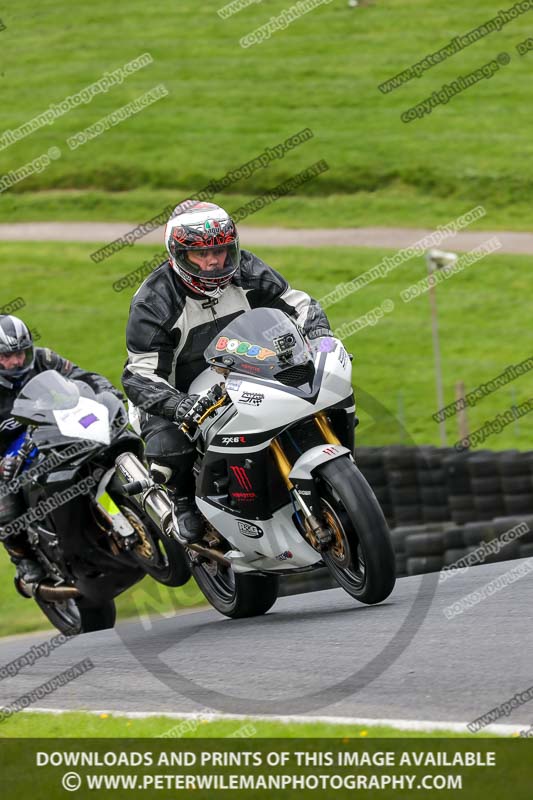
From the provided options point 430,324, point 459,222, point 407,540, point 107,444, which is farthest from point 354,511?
point 459,222

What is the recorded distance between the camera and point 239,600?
758cm

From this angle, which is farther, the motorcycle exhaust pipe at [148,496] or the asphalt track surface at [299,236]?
the asphalt track surface at [299,236]

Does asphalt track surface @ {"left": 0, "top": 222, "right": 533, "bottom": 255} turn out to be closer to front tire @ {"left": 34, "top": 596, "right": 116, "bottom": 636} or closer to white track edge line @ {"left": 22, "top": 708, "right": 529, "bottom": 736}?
front tire @ {"left": 34, "top": 596, "right": 116, "bottom": 636}

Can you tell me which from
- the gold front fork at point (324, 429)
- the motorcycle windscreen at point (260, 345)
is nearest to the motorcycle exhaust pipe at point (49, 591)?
the motorcycle windscreen at point (260, 345)

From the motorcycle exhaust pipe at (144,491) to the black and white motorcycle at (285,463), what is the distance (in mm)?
563

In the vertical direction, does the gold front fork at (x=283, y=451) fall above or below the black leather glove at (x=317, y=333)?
below

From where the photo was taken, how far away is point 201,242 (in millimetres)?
6934

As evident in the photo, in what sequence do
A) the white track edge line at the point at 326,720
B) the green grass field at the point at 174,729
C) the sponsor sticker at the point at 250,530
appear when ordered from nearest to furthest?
the white track edge line at the point at 326,720
the green grass field at the point at 174,729
the sponsor sticker at the point at 250,530

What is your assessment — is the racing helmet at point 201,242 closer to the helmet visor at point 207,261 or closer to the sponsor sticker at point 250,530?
the helmet visor at point 207,261

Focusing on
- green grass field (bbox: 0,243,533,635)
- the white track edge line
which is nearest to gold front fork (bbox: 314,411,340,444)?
the white track edge line

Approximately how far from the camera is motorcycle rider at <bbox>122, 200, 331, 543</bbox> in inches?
275

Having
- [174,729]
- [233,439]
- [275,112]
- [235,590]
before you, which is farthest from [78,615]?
[275,112]

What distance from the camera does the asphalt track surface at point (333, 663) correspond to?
5090 millimetres

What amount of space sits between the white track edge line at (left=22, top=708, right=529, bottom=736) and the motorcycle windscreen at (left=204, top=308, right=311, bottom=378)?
6.08 feet
